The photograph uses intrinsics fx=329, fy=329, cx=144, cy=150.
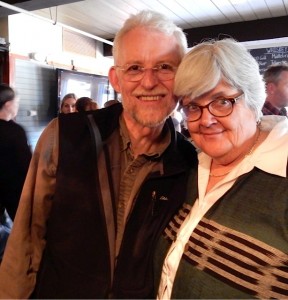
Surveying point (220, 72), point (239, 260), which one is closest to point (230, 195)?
point (239, 260)

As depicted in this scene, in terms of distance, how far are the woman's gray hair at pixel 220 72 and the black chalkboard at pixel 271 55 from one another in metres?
5.14

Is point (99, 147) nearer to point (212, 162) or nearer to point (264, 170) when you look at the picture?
point (212, 162)

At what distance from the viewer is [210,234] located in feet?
3.33

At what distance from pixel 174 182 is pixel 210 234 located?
0.30m

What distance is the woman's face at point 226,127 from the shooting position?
104 cm

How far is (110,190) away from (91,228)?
15 cm

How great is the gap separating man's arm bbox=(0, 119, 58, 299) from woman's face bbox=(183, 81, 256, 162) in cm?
59

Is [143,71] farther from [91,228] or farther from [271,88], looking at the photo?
[271,88]

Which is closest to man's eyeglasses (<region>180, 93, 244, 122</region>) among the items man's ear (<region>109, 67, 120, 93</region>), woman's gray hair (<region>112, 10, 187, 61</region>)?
woman's gray hair (<region>112, 10, 187, 61</region>)

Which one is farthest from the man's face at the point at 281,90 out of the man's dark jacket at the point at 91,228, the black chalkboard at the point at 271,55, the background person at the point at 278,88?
the black chalkboard at the point at 271,55

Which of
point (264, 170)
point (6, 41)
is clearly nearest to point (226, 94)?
point (264, 170)

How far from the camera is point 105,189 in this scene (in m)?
1.23

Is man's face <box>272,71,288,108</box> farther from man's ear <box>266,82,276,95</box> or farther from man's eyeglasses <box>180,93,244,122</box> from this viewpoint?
man's eyeglasses <box>180,93,244,122</box>

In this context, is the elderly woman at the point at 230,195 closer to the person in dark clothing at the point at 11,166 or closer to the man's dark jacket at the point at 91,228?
the man's dark jacket at the point at 91,228
